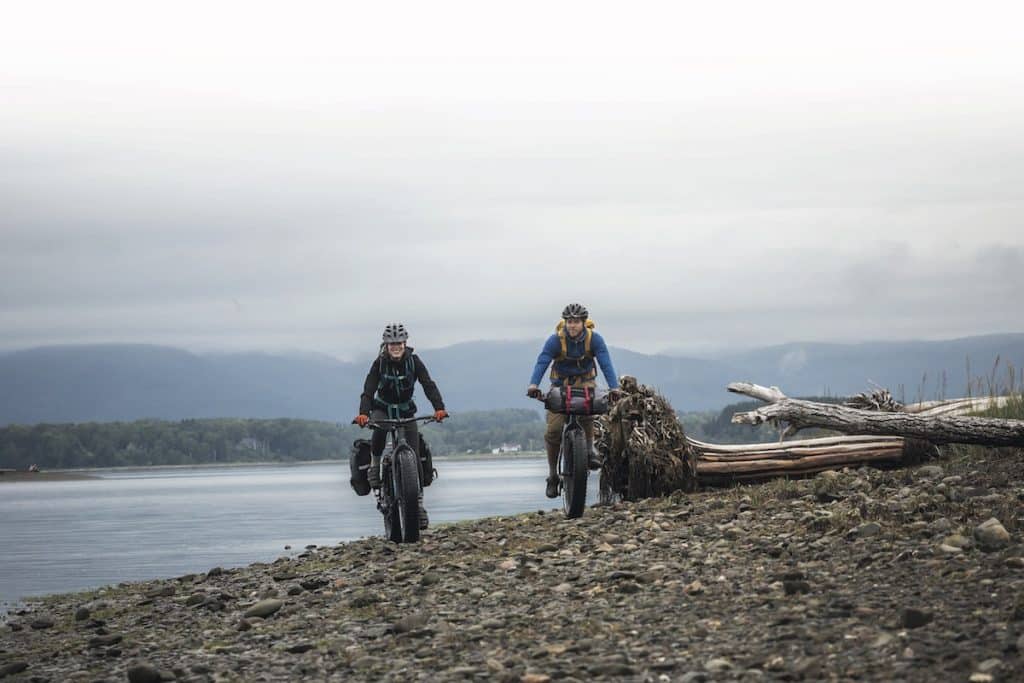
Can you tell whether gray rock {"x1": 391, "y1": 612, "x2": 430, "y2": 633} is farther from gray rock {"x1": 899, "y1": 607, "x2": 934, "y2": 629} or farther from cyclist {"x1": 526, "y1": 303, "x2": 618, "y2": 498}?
cyclist {"x1": 526, "y1": 303, "x2": 618, "y2": 498}

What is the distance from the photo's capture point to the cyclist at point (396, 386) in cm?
1677

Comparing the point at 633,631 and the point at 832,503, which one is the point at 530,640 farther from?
the point at 832,503

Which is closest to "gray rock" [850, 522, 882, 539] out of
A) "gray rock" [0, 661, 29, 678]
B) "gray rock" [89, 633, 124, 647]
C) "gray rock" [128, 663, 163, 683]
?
"gray rock" [128, 663, 163, 683]

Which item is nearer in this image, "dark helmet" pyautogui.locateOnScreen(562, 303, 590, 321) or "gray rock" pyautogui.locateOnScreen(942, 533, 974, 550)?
"gray rock" pyautogui.locateOnScreen(942, 533, 974, 550)

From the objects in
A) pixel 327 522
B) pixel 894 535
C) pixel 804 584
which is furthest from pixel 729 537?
pixel 327 522

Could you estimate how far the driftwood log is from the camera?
1852cm

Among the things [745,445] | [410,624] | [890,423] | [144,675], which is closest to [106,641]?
[144,675]

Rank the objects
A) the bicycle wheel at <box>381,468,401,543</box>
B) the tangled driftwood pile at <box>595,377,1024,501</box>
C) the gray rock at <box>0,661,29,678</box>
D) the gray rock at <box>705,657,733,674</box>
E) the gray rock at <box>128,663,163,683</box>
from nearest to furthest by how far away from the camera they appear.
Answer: the gray rock at <box>705,657,733,674</box> < the gray rock at <box>128,663,163,683</box> < the gray rock at <box>0,661,29,678</box> < the bicycle wheel at <box>381,468,401,543</box> < the tangled driftwood pile at <box>595,377,1024,501</box>

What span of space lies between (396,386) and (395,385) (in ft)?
0.08

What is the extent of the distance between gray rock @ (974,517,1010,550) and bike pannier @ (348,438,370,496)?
8.65 meters

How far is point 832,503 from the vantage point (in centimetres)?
1571

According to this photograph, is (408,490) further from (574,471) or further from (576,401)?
(576,401)

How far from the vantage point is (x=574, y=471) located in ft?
58.3

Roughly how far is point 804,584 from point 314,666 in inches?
166
